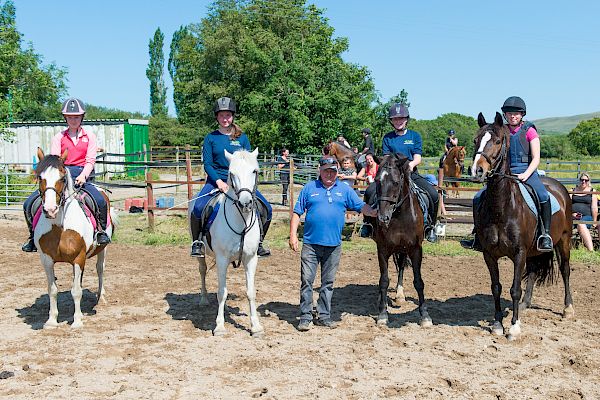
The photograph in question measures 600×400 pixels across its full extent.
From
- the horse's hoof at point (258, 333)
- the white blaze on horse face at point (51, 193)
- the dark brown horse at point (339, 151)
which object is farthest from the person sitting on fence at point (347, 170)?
the white blaze on horse face at point (51, 193)

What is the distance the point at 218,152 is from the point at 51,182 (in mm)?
1862

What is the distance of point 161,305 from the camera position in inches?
311

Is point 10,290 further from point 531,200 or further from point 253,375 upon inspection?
point 531,200

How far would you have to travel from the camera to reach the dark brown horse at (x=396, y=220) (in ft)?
21.5

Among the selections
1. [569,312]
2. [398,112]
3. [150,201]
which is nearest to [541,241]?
[569,312]

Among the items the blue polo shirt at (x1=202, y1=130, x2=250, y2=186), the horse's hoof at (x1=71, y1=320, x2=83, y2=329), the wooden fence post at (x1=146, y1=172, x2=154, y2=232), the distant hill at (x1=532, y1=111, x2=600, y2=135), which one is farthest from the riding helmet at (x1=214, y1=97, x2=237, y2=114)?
the distant hill at (x1=532, y1=111, x2=600, y2=135)

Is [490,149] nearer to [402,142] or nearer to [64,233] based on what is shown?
[402,142]

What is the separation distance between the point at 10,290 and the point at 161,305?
2.67 meters

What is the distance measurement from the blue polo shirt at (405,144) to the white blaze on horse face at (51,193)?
12.9ft

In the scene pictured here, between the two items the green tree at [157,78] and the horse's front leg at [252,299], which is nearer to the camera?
the horse's front leg at [252,299]

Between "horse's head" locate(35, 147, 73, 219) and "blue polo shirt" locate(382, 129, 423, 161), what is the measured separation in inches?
153

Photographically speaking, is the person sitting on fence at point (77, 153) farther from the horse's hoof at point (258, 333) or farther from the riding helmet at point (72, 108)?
the horse's hoof at point (258, 333)

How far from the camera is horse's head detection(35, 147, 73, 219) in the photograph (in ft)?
20.2

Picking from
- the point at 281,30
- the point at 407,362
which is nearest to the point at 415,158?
the point at 407,362
